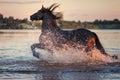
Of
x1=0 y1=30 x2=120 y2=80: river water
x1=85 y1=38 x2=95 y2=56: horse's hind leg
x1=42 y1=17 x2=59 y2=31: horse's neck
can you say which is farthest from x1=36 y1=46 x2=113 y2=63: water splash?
x1=42 y1=17 x2=59 y2=31: horse's neck

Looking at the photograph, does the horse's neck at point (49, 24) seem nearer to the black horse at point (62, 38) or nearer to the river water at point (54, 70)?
the black horse at point (62, 38)

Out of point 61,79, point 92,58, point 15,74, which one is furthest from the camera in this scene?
point 92,58

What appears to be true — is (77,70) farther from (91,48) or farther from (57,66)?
(91,48)

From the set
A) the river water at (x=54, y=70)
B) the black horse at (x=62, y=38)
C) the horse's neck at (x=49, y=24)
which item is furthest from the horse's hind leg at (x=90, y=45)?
the horse's neck at (x=49, y=24)

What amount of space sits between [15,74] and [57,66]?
2431 mm

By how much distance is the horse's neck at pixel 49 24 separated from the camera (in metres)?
21.0

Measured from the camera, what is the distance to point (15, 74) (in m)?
16.0

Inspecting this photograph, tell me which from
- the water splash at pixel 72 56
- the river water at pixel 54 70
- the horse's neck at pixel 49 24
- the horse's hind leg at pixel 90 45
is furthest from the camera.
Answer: the horse's neck at pixel 49 24

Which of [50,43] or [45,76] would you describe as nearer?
[45,76]

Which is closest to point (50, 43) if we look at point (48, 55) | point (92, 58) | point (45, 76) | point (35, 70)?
point (48, 55)

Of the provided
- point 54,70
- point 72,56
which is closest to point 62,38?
point 72,56

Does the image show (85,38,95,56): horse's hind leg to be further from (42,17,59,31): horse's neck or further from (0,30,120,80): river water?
(42,17,59,31): horse's neck

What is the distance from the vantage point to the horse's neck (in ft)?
68.9

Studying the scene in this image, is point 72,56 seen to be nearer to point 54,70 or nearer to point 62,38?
point 62,38
